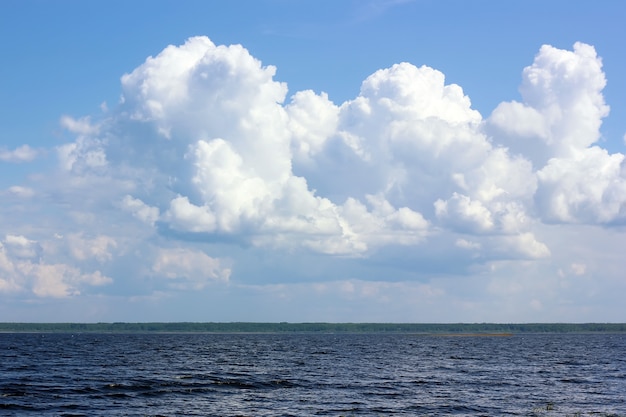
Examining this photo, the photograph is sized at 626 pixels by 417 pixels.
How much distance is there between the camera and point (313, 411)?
178ft

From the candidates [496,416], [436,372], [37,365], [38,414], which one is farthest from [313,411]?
[37,365]

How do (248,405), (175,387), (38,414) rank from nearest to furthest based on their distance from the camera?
(38,414) < (248,405) < (175,387)


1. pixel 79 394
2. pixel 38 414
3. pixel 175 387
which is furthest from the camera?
pixel 175 387

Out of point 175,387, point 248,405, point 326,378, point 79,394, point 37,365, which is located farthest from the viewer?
point 37,365

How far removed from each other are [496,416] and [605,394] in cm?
1960

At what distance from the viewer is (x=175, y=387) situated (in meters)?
69.4

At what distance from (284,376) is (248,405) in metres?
24.8

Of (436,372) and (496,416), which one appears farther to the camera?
(436,372)

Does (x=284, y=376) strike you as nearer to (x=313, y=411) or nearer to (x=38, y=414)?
(x=313, y=411)

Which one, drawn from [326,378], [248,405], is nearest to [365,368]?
[326,378]

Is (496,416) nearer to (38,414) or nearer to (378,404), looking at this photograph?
(378,404)

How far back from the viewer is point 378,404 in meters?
58.5

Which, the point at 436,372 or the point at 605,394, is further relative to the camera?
the point at 436,372

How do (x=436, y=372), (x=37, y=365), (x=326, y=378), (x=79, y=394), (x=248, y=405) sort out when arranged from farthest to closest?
1. (x=37, y=365)
2. (x=436, y=372)
3. (x=326, y=378)
4. (x=79, y=394)
5. (x=248, y=405)
